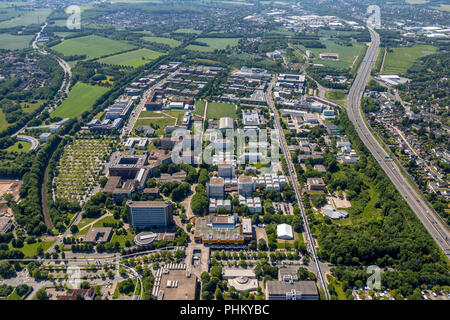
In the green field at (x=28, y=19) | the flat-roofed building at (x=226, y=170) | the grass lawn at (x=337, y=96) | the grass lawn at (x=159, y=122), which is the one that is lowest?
the flat-roofed building at (x=226, y=170)

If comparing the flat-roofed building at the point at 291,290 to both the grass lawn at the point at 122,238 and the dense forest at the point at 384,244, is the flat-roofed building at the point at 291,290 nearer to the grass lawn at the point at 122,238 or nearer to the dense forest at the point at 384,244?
the dense forest at the point at 384,244

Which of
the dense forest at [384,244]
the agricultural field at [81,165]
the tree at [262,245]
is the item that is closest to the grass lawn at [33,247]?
the agricultural field at [81,165]

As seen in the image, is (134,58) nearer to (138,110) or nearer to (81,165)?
(138,110)

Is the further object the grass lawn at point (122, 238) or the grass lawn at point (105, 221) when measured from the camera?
the grass lawn at point (105, 221)

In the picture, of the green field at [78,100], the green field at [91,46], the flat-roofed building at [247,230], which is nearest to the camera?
the flat-roofed building at [247,230]

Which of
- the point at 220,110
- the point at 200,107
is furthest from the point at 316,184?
the point at 200,107

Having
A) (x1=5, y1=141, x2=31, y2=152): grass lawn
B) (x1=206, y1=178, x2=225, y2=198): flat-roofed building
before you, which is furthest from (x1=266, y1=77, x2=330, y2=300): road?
(x1=5, y1=141, x2=31, y2=152): grass lawn
